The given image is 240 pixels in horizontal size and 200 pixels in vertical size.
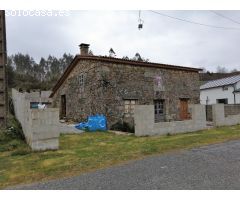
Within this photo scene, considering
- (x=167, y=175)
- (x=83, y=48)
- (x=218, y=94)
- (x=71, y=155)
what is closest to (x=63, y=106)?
(x=83, y=48)

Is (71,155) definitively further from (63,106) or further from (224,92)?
(224,92)

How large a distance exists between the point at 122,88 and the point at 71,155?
27.6 ft

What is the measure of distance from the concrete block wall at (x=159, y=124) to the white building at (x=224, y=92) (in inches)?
628

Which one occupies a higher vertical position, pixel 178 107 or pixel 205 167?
pixel 178 107

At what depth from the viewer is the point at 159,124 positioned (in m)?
12.7

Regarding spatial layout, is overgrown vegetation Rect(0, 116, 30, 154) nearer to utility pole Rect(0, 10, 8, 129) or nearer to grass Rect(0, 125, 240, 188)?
grass Rect(0, 125, 240, 188)

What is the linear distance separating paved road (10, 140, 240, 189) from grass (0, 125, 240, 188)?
60 centimetres

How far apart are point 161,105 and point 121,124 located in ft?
14.7

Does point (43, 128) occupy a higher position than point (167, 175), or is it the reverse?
point (43, 128)

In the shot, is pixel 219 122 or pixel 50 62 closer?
pixel 219 122

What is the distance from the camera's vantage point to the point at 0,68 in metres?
10.3

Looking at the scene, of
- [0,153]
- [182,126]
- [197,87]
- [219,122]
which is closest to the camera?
[0,153]

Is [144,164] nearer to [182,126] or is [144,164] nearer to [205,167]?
[205,167]

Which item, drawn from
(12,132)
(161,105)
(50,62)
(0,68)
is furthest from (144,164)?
(50,62)
